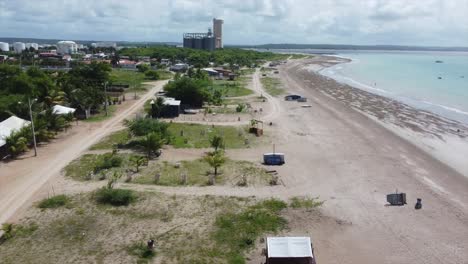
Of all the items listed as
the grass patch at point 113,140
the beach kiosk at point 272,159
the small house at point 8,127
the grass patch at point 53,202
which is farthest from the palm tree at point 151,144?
the small house at point 8,127

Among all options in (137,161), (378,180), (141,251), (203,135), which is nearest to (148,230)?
(141,251)

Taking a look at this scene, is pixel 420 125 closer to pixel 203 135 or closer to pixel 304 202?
pixel 203 135

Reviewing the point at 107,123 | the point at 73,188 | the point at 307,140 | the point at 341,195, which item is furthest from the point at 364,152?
the point at 107,123

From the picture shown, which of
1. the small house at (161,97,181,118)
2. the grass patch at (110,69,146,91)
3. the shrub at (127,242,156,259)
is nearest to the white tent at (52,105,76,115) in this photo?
the small house at (161,97,181,118)

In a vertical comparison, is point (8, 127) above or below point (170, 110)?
above

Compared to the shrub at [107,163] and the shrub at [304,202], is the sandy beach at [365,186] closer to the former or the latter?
the shrub at [304,202]
